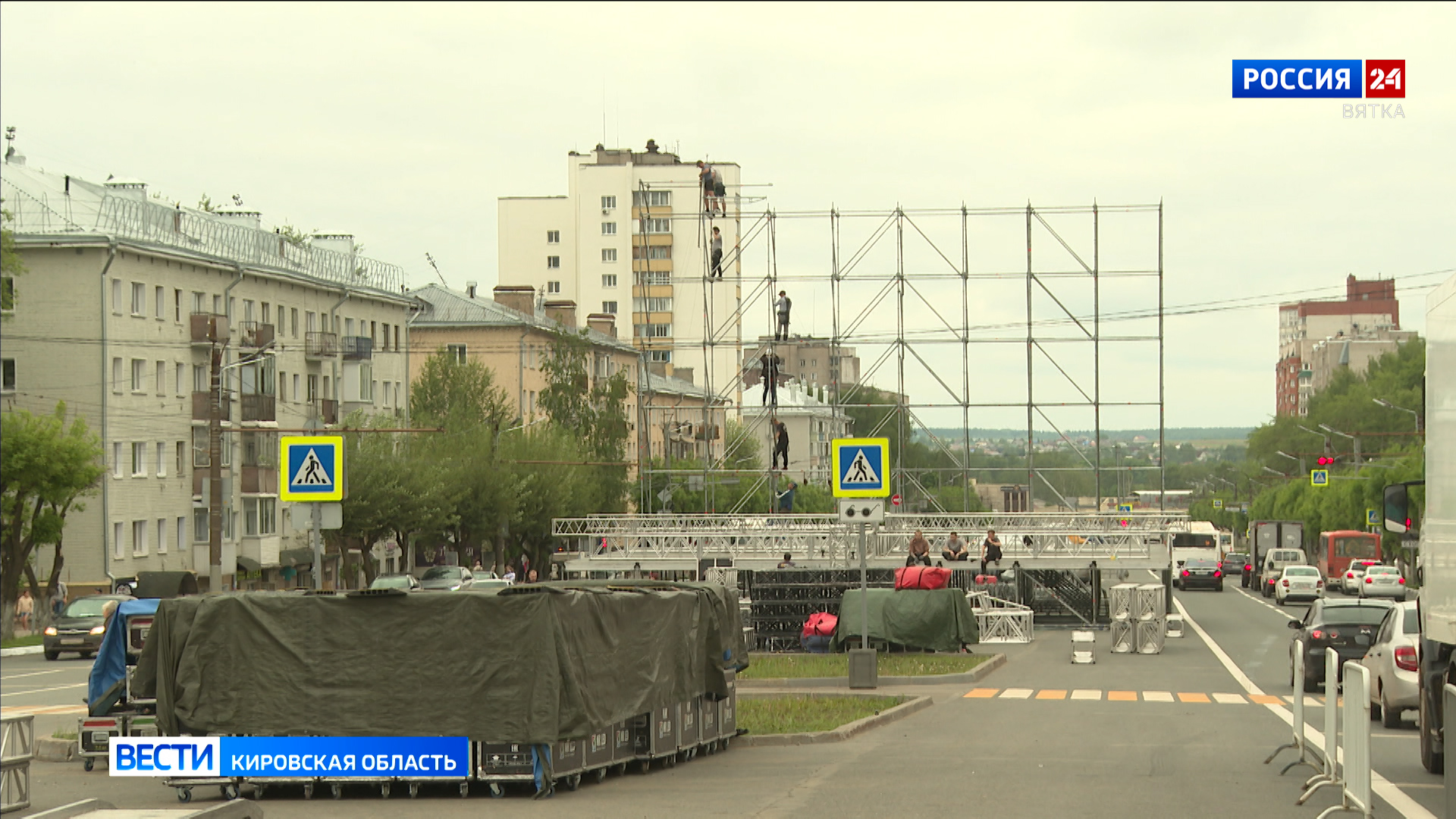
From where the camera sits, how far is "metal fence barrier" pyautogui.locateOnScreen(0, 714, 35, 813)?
11.2 meters

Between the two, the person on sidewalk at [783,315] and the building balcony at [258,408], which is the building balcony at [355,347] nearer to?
the building balcony at [258,408]

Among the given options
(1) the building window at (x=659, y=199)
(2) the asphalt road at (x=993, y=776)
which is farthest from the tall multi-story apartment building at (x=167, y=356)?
(1) the building window at (x=659, y=199)

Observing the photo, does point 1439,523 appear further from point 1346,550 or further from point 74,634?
point 1346,550

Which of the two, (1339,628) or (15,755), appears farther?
(1339,628)

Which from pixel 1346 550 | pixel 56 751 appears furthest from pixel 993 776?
pixel 1346 550

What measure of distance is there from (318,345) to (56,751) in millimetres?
56857

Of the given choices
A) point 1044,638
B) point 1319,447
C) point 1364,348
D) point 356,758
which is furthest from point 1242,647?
point 1364,348

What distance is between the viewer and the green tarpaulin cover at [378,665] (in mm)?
13031

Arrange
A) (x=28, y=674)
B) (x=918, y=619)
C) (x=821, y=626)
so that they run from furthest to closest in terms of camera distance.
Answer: (x=28, y=674) < (x=821, y=626) < (x=918, y=619)

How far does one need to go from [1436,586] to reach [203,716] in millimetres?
9622

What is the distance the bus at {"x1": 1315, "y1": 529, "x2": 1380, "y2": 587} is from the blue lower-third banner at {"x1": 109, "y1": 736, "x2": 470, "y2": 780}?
7120 centimetres

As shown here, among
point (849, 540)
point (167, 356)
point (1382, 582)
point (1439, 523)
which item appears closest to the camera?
point (1439, 523)

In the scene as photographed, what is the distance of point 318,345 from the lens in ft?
238

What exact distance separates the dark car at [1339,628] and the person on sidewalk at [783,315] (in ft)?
92.3
